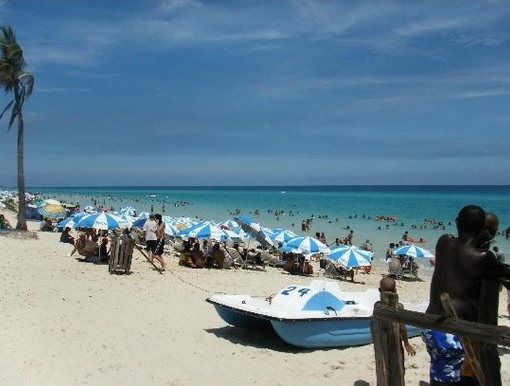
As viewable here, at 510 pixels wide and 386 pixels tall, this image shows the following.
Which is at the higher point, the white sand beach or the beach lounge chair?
the white sand beach

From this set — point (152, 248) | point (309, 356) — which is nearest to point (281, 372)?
point (309, 356)

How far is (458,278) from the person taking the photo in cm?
367

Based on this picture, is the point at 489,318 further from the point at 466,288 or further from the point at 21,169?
the point at 21,169

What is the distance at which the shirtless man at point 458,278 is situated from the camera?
3600mm

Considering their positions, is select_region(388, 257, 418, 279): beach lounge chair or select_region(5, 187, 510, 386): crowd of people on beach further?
select_region(388, 257, 418, 279): beach lounge chair

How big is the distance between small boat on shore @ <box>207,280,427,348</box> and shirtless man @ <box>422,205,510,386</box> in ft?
13.2

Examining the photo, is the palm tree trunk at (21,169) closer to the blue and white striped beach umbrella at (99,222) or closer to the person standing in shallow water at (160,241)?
the blue and white striped beach umbrella at (99,222)

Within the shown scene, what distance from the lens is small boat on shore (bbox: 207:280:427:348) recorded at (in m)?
7.95

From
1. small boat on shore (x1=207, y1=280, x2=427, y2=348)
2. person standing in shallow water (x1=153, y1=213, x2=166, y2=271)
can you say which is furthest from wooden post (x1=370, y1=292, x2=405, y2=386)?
person standing in shallow water (x1=153, y1=213, x2=166, y2=271)

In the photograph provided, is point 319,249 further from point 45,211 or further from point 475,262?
point 45,211

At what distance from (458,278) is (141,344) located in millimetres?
5671

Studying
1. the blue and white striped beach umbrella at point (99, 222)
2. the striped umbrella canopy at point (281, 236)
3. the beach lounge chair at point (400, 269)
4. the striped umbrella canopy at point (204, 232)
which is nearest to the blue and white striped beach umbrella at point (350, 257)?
the beach lounge chair at point (400, 269)

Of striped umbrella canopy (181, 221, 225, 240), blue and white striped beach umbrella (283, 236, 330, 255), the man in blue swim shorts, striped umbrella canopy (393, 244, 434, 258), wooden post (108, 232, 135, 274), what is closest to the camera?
the man in blue swim shorts

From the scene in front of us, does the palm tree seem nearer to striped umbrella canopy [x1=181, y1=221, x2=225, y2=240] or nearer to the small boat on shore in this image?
striped umbrella canopy [x1=181, y1=221, x2=225, y2=240]
